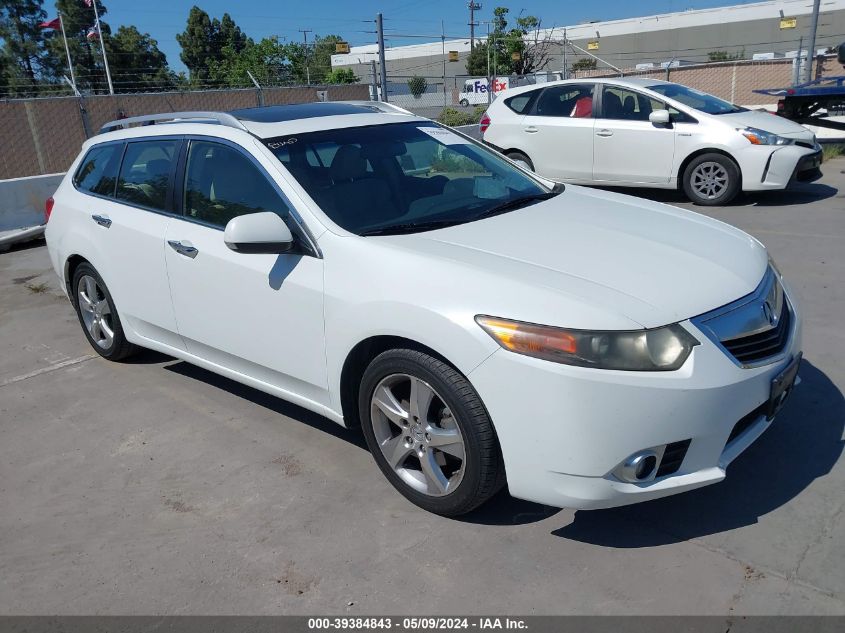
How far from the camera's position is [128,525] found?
3.29 metres

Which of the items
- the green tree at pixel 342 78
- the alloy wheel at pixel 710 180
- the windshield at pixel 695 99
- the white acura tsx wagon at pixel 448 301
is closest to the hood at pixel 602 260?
the white acura tsx wagon at pixel 448 301

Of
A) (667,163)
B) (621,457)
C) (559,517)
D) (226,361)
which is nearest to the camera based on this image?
(621,457)

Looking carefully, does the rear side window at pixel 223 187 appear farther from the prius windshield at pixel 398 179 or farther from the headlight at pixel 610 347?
the headlight at pixel 610 347

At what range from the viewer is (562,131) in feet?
31.9

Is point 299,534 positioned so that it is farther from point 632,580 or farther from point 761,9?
point 761,9

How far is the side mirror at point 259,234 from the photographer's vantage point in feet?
10.5

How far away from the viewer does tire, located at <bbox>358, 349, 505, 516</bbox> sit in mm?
2803

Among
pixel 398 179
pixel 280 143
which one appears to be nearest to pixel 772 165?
pixel 398 179

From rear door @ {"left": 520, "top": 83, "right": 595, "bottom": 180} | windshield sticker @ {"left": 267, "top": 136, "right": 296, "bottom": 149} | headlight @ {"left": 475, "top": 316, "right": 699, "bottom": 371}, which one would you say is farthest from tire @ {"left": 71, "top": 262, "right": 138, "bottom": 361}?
rear door @ {"left": 520, "top": 83, "right": 595, "bottom": 180}

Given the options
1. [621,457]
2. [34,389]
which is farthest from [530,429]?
[34,389]

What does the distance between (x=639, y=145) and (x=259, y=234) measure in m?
7.11

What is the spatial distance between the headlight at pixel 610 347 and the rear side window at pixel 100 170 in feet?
10.8

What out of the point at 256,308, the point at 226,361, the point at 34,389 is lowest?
the point at 34,389

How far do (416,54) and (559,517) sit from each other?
300 ft
